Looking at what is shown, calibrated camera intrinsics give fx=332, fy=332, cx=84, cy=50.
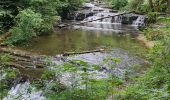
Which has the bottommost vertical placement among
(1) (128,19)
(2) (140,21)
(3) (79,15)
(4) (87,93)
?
(2) (140,21)

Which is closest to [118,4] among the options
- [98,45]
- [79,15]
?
[79,15]

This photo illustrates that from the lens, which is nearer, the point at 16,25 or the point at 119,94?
the point at 119,94

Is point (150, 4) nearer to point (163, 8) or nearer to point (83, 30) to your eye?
point (163, 8)

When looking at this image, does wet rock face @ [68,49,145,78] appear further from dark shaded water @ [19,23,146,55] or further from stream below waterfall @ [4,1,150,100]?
dark shaded water @ [19,23,146,55]

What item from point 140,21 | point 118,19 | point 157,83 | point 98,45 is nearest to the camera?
point 157,83

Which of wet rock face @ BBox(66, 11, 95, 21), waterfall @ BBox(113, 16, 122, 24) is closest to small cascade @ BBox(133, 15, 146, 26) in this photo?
waterfall @ BBox(113, 16, 122, 24)

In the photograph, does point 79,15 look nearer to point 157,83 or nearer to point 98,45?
→ point 98,45

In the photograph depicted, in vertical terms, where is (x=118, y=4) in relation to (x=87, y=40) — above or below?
above

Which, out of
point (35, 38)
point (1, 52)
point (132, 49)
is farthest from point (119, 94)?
point (35, 38)

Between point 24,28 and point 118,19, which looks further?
point 118,19

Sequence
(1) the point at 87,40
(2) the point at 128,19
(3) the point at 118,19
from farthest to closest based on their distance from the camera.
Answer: (3) the point at 118,19 < (2) the point at 128,19 < (1) the point at 87,40

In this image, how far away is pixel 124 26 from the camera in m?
26.6

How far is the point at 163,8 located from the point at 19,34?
13.5 metres

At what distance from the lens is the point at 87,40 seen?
2009cm
